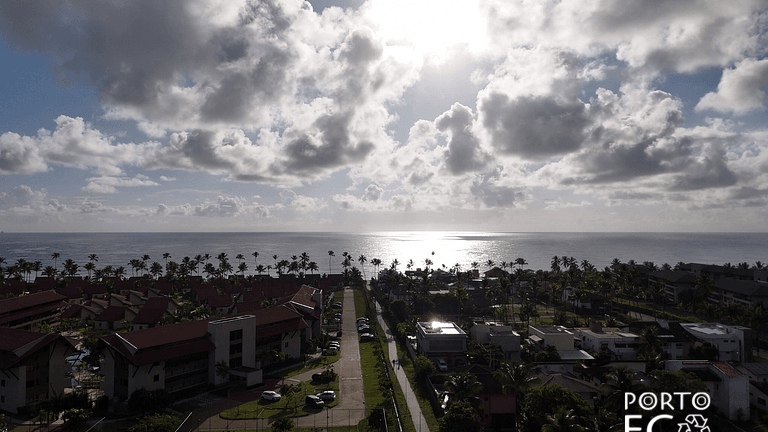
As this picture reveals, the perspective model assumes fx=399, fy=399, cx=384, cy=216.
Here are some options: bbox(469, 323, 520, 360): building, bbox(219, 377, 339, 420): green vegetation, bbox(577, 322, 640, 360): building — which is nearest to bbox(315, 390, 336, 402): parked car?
bbox(219, 377, 339, 420): green vegetation

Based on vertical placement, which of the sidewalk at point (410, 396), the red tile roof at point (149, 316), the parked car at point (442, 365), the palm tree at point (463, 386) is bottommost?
the sidewalk at point (410, 396)

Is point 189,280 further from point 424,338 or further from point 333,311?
point 424,338

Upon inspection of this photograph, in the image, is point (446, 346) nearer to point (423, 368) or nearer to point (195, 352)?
point (423, 368)

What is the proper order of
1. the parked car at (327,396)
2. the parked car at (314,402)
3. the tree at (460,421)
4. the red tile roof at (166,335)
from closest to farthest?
1. the tree at (460,421)
2. the parked car at (314,402)
3. the parked car at (327,396)
4. the red tile roof at (166,335)

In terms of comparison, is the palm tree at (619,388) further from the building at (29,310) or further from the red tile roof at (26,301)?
the red tile roof at (26,301)

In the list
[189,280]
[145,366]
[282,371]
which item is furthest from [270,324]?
[189,280]

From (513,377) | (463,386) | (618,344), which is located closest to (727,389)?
(618,344)

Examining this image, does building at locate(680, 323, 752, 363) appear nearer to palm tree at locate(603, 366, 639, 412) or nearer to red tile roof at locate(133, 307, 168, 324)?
palm tree at locate(603, 366, 639, 412)

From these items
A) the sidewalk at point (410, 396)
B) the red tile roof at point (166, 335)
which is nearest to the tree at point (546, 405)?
the sidewalk at point (410, 396)
